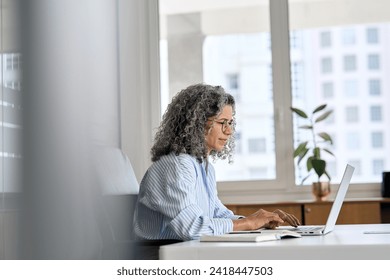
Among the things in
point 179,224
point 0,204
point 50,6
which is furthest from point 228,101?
point 0,204

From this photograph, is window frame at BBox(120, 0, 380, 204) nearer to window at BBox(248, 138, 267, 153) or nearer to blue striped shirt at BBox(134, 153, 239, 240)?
window at BBox(248, 138, 267, 153)

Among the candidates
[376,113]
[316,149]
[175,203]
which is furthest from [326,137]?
[175,203]

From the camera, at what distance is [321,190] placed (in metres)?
3.91

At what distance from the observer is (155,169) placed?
2.25m

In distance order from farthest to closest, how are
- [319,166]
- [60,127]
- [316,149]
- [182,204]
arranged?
[316,149] → [319,166] → [182,204] → [60,127]

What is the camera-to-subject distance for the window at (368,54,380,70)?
421 cm

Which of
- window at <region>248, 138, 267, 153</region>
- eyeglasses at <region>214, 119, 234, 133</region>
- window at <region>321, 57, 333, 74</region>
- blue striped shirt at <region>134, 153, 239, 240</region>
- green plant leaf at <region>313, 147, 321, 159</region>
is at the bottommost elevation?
blue striped shirt at <region>134, 153, 239, 240</region>

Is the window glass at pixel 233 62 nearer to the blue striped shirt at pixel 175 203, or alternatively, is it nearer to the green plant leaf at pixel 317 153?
the green plant leaf at pixel 317 153

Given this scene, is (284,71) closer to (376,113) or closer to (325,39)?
(325,39)

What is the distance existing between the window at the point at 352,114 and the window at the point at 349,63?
0.24 m

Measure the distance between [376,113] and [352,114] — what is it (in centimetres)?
14

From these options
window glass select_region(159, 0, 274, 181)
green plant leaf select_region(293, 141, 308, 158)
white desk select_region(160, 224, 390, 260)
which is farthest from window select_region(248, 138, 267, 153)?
white desk select_region(160, 224, 390, 260)

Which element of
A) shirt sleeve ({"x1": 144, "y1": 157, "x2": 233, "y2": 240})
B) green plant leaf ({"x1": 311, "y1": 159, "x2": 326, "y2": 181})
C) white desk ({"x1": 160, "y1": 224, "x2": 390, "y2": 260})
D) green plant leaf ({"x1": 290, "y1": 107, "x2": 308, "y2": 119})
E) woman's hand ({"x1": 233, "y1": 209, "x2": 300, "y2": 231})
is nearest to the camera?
white desk ({"x1": 160, "y1": 224, "x2": 390, "y2": 260})
